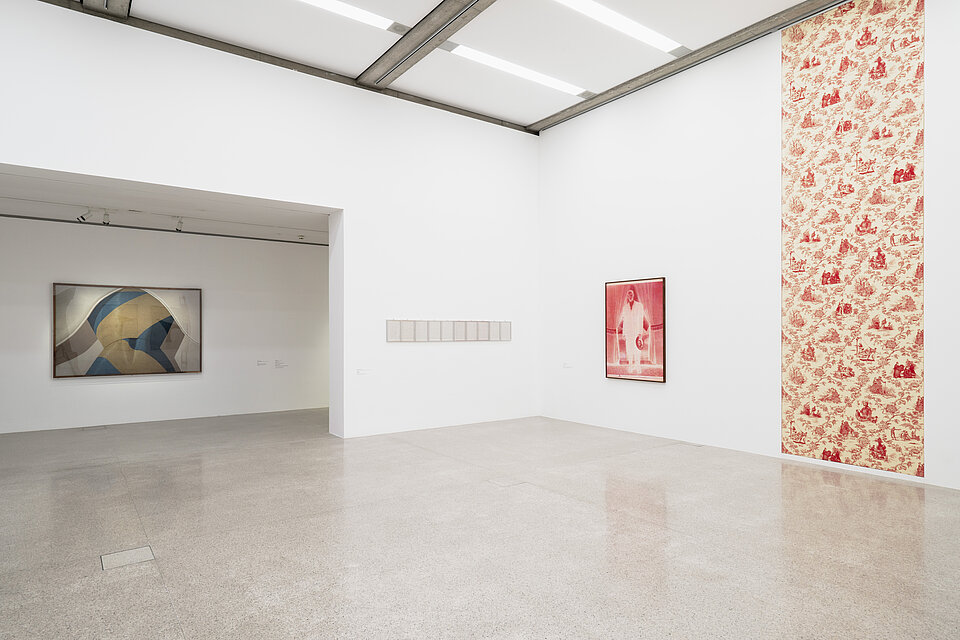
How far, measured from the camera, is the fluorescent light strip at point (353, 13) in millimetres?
6793

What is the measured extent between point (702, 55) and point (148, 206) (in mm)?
8282

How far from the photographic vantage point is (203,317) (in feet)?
35.9

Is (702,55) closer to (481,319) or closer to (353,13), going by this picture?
(353,13)

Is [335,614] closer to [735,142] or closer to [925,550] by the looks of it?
[925,550]

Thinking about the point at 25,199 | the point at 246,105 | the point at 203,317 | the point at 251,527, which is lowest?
the point at 251,527

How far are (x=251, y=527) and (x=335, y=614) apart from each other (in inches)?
70.1

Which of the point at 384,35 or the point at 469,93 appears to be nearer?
the point at 384,35

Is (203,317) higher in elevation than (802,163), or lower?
lower

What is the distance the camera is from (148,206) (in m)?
8.96

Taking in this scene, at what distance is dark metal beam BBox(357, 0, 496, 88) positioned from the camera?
6.76 meters

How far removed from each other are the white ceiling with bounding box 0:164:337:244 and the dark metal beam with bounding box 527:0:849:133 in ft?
14.6

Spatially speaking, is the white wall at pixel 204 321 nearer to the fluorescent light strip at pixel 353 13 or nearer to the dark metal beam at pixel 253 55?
the dark metal beam at pixel 253 55

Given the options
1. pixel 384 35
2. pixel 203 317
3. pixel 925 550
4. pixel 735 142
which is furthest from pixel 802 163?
pixel 203 317

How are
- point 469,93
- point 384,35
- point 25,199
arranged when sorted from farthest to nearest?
point 469,93 → point 25,199 → point 384,35
